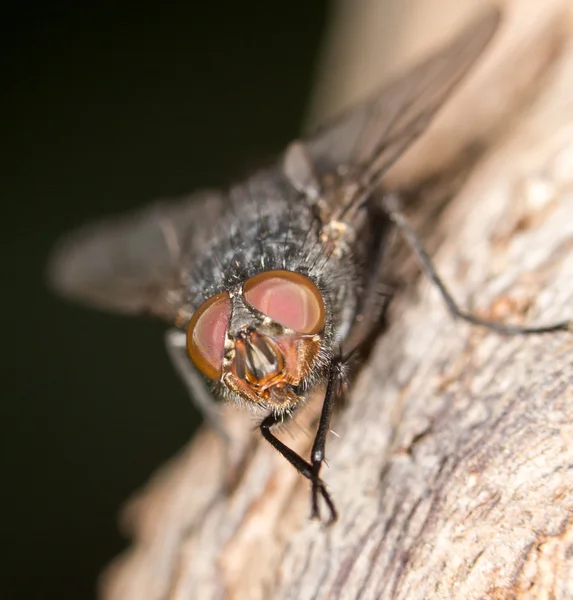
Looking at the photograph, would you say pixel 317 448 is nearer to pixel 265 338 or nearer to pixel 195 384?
pixel 265 338

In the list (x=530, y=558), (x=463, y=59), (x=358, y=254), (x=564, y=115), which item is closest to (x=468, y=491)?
(x=530, y=558)

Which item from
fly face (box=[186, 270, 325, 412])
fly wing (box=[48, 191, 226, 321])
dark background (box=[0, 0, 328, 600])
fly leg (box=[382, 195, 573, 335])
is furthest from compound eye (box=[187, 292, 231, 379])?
dark background (box=[0, 0, 328, 600])

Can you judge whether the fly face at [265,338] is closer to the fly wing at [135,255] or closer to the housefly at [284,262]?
the housefly at [284,262]

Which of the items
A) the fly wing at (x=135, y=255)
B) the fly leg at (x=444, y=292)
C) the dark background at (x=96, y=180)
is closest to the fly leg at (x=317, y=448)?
the fly leg at (x=444, y=292)

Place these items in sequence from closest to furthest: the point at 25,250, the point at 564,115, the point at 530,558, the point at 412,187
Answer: the point at 530,558
the point at 564,115
the point at 412,187
the point at 25,250

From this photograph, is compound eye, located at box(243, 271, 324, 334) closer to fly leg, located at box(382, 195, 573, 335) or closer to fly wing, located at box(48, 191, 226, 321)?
fly leg, located at box(382, 195, 573, 335)

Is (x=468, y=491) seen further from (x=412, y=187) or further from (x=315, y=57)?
(x=315, y=57)
